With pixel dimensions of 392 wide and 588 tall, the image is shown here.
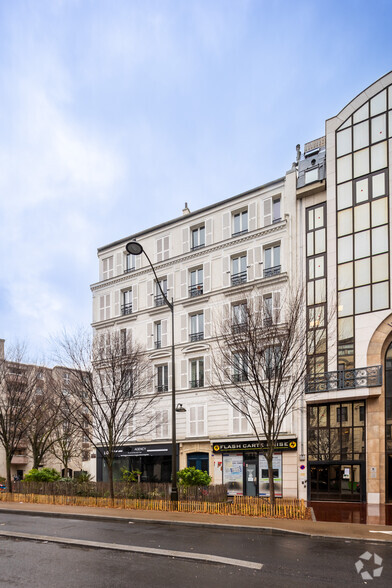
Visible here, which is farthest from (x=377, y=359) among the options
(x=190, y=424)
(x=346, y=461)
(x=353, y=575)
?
(x=353, y=575)

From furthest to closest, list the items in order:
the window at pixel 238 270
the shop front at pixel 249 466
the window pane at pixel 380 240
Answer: the window at pixel 238 270 < the shop front at pixel 249 466 < the window pane at pixel 380 240

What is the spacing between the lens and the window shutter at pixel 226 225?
35.5 meters

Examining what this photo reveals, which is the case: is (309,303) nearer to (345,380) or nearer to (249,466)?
(345,380)

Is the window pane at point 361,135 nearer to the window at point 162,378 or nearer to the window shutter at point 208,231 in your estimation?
the window shutter at point 208,231

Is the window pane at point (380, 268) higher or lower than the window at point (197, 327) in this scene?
higher

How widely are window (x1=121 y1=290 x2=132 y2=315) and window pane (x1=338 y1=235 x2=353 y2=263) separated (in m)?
16.5

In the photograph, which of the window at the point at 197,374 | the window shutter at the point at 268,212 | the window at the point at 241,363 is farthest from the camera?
the window at the point at 197,374

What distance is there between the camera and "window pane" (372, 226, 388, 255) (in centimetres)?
→ 2844

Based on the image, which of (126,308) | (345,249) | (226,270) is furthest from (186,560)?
(126,308)

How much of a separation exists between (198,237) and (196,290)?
12.4 ft

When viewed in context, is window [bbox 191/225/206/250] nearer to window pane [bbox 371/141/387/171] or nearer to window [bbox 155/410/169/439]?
window [bbox 155/410/169/439]

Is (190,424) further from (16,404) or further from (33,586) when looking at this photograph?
(33,586)

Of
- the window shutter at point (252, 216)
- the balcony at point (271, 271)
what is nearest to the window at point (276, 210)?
the window shutter at point (252, 216)

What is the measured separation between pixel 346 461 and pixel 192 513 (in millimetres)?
11553
